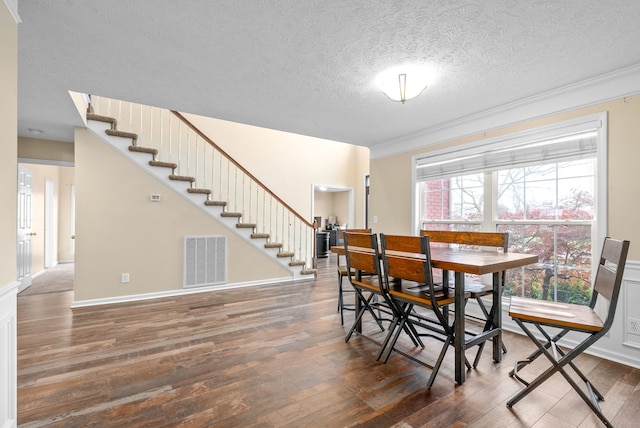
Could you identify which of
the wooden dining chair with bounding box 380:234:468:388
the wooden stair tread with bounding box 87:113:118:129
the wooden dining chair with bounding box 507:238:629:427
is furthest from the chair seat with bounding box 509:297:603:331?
the wooden stair tread with bounding box 87:113:118:129

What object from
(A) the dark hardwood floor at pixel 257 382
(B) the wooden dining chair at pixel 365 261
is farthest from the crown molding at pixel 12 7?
(B) the wooden dining chair at pixel 365 261

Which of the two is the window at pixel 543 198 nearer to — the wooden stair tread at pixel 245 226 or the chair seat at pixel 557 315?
the chair seat at pixel 557 315

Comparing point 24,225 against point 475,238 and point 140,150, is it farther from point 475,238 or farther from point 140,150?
point 475,238

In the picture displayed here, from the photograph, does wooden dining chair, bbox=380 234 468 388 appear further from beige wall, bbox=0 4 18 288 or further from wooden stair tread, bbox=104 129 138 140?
wooden stair tread, bbox=104 129 138 140

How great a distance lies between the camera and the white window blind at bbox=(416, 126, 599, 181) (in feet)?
8.69

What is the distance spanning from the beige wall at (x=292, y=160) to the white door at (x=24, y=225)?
274 centimetres

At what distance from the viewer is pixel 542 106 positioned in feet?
9.28

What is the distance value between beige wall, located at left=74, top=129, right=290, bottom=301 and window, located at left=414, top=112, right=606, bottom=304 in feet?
12.5

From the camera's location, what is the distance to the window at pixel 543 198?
2645 mm

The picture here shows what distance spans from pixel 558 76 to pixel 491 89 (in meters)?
0.48

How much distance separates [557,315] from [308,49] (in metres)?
2.39

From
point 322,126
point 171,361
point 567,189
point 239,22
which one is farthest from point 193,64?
point 567,189

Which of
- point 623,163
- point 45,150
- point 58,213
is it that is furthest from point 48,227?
point 623,163

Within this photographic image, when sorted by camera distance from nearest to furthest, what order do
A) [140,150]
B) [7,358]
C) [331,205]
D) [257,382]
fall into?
[7,358]
[257,382]
[140,150]
[331,205]
